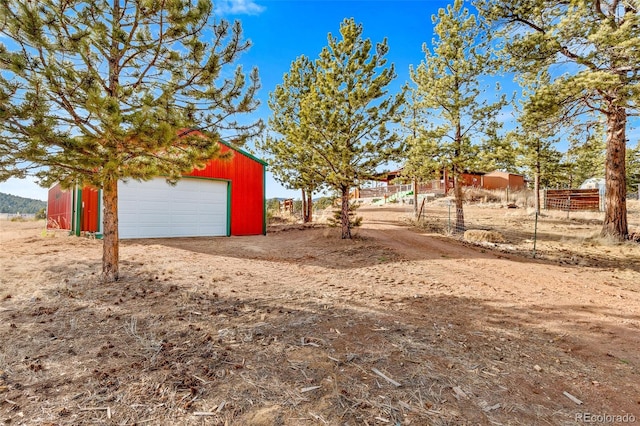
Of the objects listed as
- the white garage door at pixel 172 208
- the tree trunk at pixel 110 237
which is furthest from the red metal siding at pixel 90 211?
the tree trunk at pixel 110 237

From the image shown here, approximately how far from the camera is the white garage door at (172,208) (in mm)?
10781

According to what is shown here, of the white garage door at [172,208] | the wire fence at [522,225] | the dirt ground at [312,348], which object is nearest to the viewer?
the dirt ground at [312,348]

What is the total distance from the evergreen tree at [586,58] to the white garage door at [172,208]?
11.4 metres

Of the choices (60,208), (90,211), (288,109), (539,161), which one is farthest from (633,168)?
(60,208)

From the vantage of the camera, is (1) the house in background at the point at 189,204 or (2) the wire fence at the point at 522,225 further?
(1) the house in background at the point at 189,204

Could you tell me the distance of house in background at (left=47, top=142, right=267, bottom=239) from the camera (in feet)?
35.4

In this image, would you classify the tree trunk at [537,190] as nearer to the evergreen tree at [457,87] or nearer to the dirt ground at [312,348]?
the evergreen tree at [457,87]

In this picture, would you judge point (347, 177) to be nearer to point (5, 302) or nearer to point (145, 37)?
point (145, 37)

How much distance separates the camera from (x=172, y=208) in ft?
38.0

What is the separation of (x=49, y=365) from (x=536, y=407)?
3732 millimetres

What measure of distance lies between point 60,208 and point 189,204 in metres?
9.16

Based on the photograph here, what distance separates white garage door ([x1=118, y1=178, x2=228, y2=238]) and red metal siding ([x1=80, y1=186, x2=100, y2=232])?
32.0 inches

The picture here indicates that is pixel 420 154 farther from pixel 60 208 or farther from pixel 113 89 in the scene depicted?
pixel 60 208

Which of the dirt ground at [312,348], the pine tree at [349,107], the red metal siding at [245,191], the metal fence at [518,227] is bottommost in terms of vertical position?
the dirt ground at [312,348]
